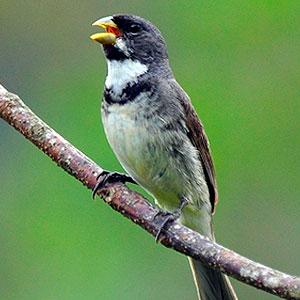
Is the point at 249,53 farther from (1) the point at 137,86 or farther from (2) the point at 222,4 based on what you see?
(1) the point at 137,86

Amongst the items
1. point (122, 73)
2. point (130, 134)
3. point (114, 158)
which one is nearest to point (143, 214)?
point (130, 134)

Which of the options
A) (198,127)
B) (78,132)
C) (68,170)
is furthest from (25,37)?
(68,170)

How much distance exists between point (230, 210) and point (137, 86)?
12.0 ft

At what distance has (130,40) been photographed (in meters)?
5.34

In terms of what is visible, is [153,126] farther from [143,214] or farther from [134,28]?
[143,214]

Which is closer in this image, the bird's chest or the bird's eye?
the bird's chest

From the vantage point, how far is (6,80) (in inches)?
372

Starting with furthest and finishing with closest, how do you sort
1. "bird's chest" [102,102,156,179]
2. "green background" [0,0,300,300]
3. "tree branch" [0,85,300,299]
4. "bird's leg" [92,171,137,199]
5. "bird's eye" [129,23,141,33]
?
"green background" [0,0,300,300] < "bird's eye" [129,23,141,33] < "bird's chest" [102,102,156,179] < "bird's leg" [92,171,137,199] < "tree branch" [0,85,300,299]

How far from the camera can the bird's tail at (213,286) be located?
542 centimetres

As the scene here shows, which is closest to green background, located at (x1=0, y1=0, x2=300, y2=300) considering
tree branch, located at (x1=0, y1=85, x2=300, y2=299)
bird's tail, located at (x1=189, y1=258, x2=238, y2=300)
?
bird's tail, located at (x1=189, y1=258, x2=238, y2=300)

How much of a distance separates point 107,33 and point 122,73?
0.21 metres

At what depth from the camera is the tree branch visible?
12.6 ft

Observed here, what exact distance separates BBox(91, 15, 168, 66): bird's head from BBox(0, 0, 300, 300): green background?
8.57 ft

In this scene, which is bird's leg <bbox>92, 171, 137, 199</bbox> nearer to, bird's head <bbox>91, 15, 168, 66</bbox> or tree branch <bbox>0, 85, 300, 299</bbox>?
tree branch <bbox>0, 85, 300, 299</bbox>
